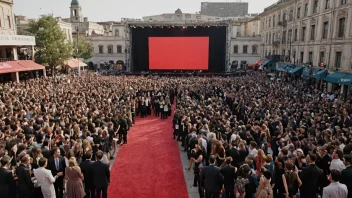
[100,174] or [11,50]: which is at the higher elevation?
[11,50]

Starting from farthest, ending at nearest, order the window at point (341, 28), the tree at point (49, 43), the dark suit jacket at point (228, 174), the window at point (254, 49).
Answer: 1. the window at point (254, 49)
2. the tree at point (49, 43)
3. the window at point (341, 28)
4. the dark suit jacket at point (228, 174)

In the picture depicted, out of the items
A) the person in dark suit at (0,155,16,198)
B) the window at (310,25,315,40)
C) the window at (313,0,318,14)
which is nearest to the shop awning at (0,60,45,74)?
the person in dark suit at (0,155,16,198)

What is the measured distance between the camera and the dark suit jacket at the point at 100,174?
20.1 feet

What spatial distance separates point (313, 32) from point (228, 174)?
26022 millimetres

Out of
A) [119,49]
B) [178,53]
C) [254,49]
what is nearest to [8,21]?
[178,53]

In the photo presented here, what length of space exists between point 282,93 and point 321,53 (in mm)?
10753

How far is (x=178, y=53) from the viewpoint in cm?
3831

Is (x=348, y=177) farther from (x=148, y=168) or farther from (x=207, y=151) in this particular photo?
(x=148, y=168)

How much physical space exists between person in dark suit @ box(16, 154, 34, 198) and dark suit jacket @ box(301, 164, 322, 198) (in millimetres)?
6242

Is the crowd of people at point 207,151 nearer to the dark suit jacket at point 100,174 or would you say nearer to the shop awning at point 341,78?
the dark suit jacket at point 100,174

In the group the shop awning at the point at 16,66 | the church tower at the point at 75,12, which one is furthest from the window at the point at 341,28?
the church tower at the point at 75,12

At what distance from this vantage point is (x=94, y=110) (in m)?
12.4

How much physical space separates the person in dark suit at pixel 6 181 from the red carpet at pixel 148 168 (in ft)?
8.95

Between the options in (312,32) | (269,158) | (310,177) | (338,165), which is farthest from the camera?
(312,32)
